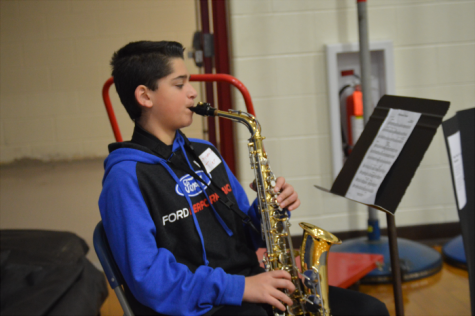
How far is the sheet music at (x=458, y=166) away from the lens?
881 mm

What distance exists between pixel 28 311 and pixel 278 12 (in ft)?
6.33

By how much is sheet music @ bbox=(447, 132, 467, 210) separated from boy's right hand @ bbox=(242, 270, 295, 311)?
1.44 ft

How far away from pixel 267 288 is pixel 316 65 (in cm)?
168

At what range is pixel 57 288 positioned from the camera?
184 centimetres

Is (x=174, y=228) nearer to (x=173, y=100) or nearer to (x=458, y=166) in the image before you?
(x=173, y=100)

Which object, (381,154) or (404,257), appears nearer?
(381,154)

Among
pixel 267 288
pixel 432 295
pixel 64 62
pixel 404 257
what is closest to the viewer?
pixel 267 288

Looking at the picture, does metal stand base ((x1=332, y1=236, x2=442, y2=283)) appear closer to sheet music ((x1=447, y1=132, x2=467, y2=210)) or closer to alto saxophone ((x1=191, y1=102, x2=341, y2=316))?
alto saxophone ((x1=191, y1=102, x2=341, y2=316))

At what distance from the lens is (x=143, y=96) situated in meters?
1.17

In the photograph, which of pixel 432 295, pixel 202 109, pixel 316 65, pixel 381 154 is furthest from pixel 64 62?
pixel 432 295

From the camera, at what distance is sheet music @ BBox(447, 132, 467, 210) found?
34.7 inches

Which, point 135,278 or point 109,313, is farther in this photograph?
point 109,313

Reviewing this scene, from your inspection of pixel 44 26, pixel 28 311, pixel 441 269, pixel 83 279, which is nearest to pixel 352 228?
pixel 441 269

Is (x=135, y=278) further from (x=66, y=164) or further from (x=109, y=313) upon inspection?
(x=66, y=164)
